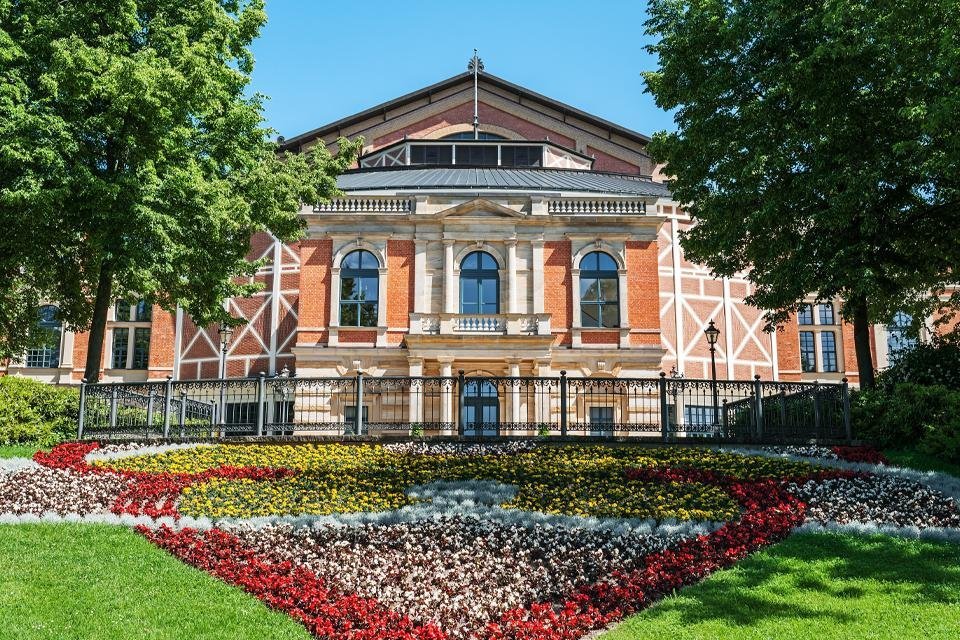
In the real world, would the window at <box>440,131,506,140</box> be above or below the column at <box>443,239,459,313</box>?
above

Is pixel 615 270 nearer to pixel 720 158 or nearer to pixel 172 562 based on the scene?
pixel 720 158

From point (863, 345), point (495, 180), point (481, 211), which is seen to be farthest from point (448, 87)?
point (863, 345)

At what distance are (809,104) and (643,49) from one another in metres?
5.34

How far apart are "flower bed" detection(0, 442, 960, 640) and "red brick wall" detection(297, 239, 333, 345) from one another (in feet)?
47.0

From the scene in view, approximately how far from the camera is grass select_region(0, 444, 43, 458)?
51.1 ft

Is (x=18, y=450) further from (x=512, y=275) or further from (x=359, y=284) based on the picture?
(x=512, y=275)

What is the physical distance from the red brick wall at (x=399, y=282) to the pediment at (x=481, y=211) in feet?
6.25

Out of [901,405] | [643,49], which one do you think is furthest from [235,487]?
[643,49]

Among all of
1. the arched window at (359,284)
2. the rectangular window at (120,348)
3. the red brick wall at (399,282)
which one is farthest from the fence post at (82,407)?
the rectangular window at (120,348)

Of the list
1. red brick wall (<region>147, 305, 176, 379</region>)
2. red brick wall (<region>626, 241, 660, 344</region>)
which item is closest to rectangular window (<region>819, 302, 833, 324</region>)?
red brick wall (<region>626, 241, 660, 344</region>)

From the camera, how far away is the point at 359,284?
3102 centimetres

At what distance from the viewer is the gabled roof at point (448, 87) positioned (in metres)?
44.1

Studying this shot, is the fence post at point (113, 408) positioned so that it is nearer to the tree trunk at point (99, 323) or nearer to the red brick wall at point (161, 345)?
the tree trunk at point (99, 323)

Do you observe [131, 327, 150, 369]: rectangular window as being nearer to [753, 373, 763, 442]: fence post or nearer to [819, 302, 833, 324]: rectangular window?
[753, 373, 763, 442]: fence post
